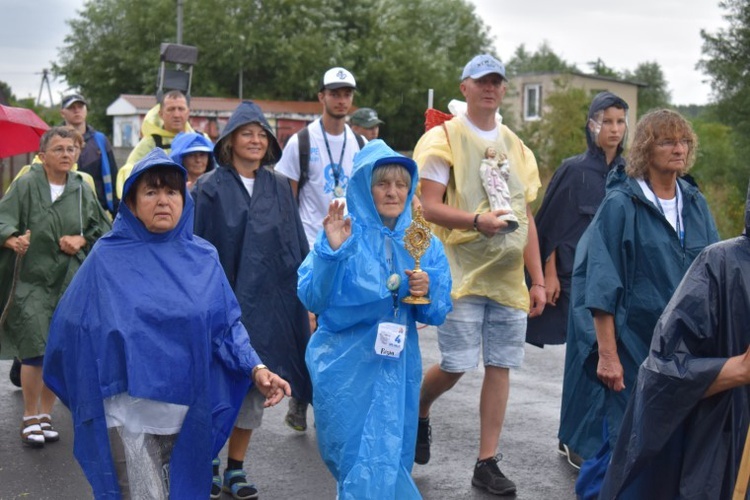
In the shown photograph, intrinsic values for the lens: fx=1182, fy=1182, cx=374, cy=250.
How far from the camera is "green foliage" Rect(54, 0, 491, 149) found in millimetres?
49594

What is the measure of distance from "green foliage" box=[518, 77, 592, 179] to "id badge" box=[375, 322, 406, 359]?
36.0m

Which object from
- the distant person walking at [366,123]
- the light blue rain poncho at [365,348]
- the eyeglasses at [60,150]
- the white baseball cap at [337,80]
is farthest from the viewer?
the distant person walking at [366,123]

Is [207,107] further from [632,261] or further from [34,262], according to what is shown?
[632,261]

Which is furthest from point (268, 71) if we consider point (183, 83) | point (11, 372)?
point (11, 372)

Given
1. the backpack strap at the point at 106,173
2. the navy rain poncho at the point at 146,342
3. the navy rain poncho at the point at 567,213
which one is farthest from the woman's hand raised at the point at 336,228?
the backpack strap at the point at 106,173

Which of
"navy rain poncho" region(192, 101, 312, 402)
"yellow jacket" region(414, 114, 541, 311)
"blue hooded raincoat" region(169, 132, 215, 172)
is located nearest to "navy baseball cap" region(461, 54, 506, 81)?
"yellow jacket" region(414, 114, 541, 311)

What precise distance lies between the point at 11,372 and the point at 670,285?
565 centimetres

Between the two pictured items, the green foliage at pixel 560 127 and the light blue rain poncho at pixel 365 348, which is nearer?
the light blue rain poncho at pixel 365 348

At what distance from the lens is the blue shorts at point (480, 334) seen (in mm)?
6512

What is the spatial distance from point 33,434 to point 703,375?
489cm

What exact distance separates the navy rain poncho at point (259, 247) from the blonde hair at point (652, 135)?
2.08 metres

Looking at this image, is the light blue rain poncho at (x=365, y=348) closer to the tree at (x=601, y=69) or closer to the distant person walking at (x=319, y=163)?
the distant person walking at (x=319, y=163)

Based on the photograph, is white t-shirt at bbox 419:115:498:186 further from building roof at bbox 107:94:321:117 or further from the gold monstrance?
building roof at bbox 107:94:321:117

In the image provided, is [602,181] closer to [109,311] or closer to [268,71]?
[109,311]
